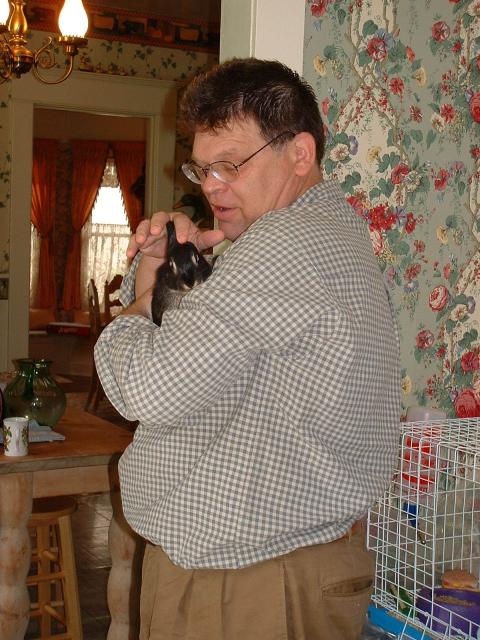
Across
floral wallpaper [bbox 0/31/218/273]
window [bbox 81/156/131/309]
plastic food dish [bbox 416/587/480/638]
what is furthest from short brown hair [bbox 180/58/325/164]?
window [bbox 81/156/131/309]

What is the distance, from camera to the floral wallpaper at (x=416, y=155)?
198cm

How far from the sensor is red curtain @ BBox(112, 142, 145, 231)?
36.3 feet

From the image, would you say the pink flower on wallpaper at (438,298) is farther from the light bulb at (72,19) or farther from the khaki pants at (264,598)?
the light bulb at (72,19)

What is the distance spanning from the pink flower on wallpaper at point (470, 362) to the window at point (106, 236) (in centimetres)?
886

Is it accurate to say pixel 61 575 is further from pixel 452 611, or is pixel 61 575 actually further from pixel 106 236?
pixel 106 236

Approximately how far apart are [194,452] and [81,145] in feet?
33.7

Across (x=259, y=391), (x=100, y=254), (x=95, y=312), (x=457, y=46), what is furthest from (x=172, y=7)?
(x=100, y=254)

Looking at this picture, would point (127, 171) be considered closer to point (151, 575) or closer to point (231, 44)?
point (231, 44)

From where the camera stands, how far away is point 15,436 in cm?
238

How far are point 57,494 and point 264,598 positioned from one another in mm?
1395

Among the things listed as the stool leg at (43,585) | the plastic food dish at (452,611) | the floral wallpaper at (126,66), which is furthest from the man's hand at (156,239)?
the floral wallpaper at (126,66)

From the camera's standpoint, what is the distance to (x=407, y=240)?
2.14 metres

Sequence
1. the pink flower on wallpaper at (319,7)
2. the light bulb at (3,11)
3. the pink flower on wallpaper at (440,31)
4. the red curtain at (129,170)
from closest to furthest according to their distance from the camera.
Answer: the pink flower on wallpaper at (319,7), the pink flower on wallpaper at (440,31), the light bulb at (3,11), the red curtain at (129,170)

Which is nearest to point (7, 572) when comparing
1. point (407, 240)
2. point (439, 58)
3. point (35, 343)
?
point (407, 240)
